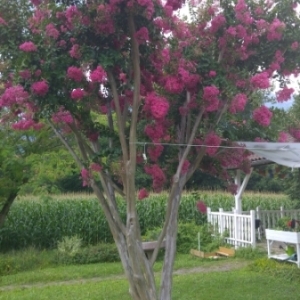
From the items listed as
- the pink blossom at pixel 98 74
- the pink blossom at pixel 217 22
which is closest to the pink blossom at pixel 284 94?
the pink blossom at pixel 217 22

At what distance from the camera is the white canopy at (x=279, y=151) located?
693cm

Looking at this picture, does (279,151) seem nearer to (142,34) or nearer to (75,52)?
(142,34)

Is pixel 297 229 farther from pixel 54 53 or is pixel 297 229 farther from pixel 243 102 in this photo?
pixel 54 53

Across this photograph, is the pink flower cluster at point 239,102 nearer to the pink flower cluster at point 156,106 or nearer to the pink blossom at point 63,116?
the pink flower cluster at point 156,106

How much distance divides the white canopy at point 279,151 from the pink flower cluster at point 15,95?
2774 mm

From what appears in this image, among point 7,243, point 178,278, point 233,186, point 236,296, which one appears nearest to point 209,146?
point 233,186

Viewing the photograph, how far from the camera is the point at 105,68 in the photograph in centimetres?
Result: 556

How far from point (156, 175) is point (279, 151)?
214 centimetres

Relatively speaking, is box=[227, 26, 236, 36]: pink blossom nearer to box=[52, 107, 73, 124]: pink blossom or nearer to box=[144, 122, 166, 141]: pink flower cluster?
box=[144, 122, 166, 141]: pink flower cluster

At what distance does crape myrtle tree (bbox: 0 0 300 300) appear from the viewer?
18.4ft

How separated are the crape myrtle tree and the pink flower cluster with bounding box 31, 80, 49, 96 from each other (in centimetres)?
1

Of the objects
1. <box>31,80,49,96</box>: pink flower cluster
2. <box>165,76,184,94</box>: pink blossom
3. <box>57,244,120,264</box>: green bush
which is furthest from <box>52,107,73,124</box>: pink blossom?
<box>57,244,120,264</box>: green bush

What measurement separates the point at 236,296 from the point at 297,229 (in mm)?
3156

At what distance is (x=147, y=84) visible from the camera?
6.29 meters
